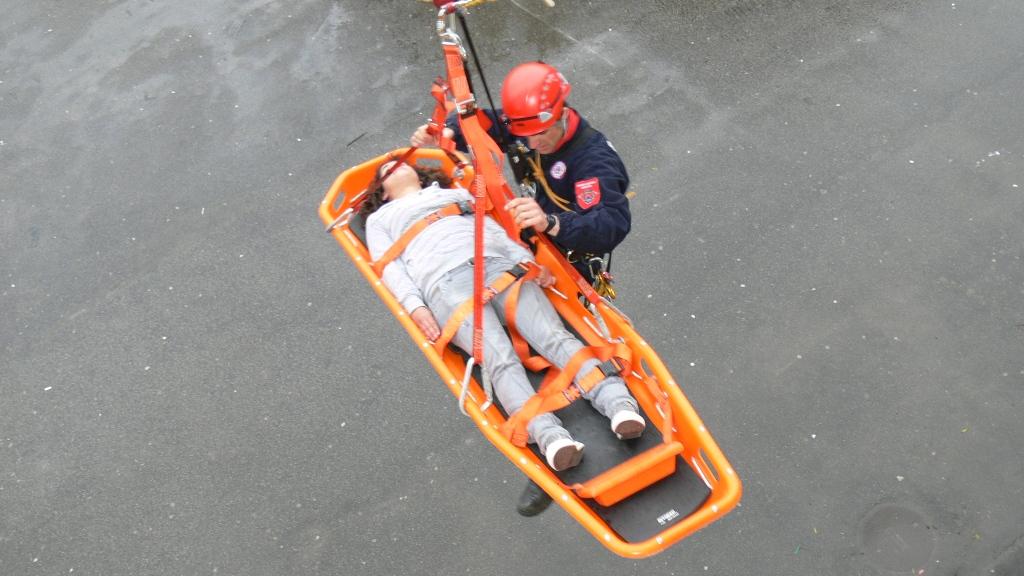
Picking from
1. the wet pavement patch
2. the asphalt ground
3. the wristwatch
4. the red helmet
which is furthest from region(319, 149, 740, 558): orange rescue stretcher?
the wet pavement patch

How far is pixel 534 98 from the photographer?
10.3 feet

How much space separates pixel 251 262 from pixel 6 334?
5.07 feet

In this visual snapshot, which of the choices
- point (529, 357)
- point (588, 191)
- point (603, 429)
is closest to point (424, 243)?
point (529, 357)

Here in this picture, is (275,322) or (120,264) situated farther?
(120,264)

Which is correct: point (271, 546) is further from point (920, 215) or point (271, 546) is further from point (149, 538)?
→ point (920, 215)

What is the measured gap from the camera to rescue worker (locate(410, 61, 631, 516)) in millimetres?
3162

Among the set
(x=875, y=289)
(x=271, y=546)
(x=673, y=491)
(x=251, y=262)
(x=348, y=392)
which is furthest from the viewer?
(x=251, y=262)

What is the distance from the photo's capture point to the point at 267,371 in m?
4.55

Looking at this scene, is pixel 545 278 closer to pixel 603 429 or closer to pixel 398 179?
pixel 603 429

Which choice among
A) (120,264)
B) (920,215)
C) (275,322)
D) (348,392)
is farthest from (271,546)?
(920,215)

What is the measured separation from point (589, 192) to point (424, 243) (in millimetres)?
928

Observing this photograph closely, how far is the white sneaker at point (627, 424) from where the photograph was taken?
3.17m

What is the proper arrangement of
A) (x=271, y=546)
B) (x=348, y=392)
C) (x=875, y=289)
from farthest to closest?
(x=875, y=289) < (x=348, y=392) < (x=271, y=546)

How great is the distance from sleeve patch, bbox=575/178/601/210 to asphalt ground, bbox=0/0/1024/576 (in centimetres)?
157
